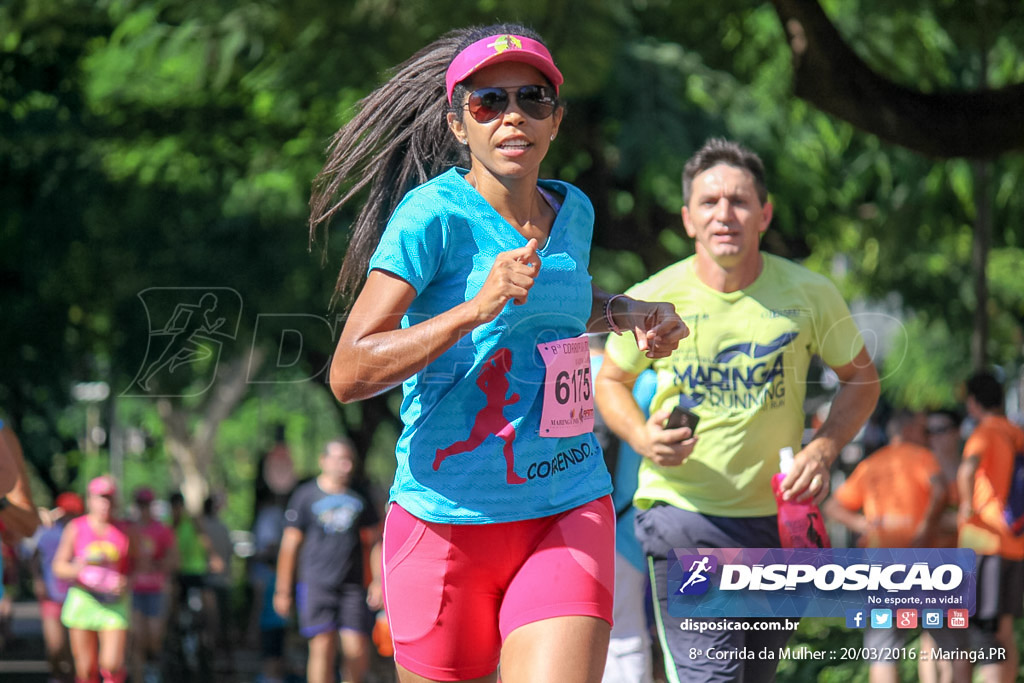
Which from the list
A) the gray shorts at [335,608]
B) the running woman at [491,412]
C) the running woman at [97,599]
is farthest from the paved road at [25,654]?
the running woman at [491,412]

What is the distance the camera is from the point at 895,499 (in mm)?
7578

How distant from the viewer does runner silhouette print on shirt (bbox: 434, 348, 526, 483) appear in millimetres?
3250

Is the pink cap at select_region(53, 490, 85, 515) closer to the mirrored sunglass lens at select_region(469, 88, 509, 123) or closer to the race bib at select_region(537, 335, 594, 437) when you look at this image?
the race bib at select_region(537, 335, 594, 437)

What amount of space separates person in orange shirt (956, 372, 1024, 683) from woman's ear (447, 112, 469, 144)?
175 inches

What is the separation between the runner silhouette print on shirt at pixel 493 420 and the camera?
325 centimetres

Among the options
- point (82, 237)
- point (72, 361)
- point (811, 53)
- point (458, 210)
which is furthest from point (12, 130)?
point (458, 210)

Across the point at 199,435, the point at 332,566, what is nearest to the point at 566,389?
the point at 332,566

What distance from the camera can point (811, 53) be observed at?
24.1 ft

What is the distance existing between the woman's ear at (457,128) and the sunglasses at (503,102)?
106mm

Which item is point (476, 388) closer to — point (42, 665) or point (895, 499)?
point (895, 499)

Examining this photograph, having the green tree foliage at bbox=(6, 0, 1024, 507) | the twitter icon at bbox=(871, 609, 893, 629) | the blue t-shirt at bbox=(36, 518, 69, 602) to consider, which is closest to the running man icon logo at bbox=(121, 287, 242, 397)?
the green tree foliage at bbox=(6, 0, 1024, 507)

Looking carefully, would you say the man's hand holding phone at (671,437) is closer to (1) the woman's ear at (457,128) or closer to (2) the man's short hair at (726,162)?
(2) the man's short hair at (726,162)

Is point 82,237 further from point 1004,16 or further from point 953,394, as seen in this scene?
point 953,394

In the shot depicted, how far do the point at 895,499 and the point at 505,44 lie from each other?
4.97 metres
